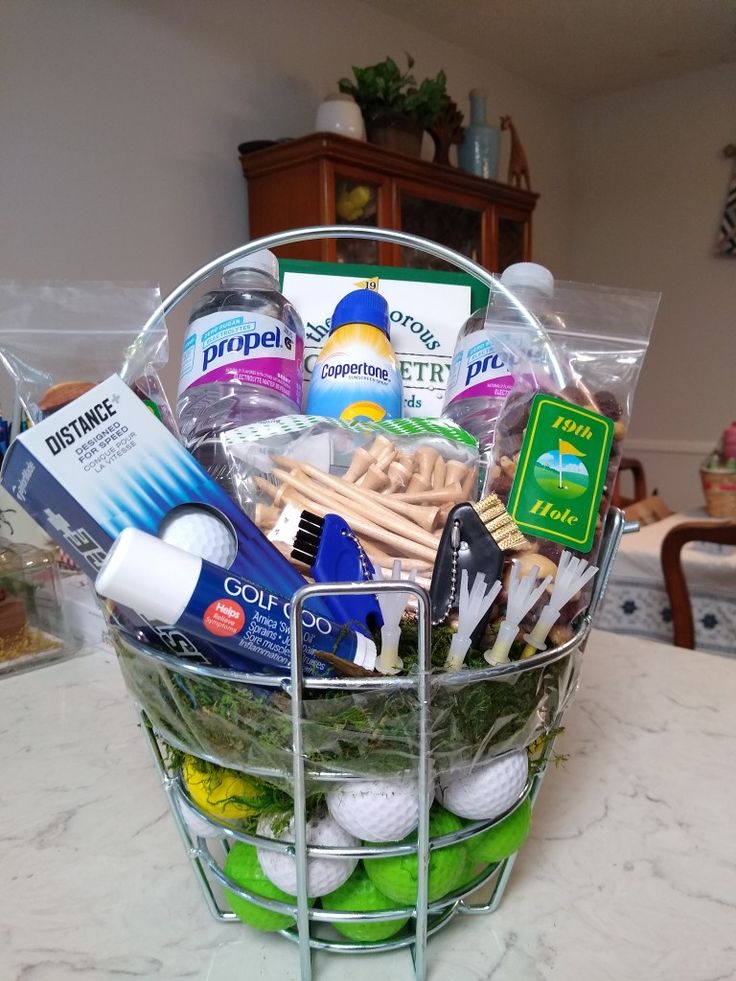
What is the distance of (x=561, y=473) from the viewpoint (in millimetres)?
350

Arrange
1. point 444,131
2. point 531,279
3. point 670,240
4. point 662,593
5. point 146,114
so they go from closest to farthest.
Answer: point 531,279 < point 662,593 < point 146,114 < point 444,131 < point 670,240

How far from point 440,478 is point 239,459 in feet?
0.40

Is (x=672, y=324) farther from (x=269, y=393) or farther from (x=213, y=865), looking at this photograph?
(x=213, y=865)

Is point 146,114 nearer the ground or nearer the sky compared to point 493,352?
nearer the sky

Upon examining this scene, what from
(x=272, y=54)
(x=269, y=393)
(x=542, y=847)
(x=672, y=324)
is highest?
(x=272, y=54)

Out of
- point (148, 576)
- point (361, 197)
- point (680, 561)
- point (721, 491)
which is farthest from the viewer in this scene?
point (361, 197)

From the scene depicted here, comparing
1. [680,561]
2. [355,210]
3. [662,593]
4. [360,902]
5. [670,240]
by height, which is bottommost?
[662,593]

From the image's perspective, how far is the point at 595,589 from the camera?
382 millimetres

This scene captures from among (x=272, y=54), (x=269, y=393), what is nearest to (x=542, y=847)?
(x=269, y=393)

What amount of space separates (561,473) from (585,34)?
2959mm

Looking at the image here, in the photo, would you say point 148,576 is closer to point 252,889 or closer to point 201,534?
point 201,534

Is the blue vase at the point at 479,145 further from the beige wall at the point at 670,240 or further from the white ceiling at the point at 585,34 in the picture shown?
the beige wall at the point at 670,240

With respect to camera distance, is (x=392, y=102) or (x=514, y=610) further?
(x=392, y=102)

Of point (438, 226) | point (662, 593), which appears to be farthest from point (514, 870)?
point (438, 226)
